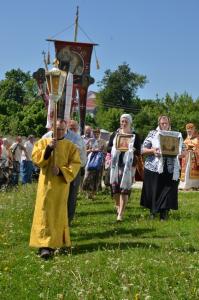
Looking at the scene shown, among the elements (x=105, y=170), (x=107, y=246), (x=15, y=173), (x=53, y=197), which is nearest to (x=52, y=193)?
(x=53, y=197)

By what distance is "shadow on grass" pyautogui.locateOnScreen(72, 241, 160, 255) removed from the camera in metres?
8.10

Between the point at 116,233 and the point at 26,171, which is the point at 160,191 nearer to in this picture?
the point at 116,233

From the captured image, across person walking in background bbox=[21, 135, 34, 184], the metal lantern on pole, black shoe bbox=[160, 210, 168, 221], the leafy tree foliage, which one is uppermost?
the leafy tree foliage

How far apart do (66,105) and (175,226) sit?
3342mm

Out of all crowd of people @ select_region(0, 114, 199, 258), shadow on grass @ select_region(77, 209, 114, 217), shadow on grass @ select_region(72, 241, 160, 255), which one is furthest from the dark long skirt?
shadow on grass @ select_region(72, 241, 160, 255)

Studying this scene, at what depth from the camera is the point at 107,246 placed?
8328 millimetres

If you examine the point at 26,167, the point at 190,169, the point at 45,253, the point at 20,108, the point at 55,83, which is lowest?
the point at 45,253

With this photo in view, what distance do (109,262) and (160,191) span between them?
15.0 ft

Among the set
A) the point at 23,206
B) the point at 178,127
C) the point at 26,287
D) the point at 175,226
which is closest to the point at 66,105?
the point at 23,206

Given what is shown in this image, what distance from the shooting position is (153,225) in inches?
406

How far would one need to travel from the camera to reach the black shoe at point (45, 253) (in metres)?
7.79

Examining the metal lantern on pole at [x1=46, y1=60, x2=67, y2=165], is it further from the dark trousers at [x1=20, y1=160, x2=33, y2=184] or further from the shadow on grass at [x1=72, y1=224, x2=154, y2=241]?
the dark trousers at [x1=20, y1=160, x2=33, y2=184]

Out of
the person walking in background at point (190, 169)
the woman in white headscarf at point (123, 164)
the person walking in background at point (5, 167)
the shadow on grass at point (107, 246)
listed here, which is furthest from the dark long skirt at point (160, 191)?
the person walking in background at point (5, 167)

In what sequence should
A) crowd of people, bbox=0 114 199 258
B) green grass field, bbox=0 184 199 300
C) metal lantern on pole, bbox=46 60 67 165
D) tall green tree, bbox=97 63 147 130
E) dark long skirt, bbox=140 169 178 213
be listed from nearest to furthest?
1. green grass field, bbox=0 184 199 300
2. crowd of people, bbox=0 114 199 258
3. metal lantern on pole, bbox=46 60 67 165
4. dark long skirt, bbox=140 169 178 213
5. tall green tree, bbox=97 63 147 130
